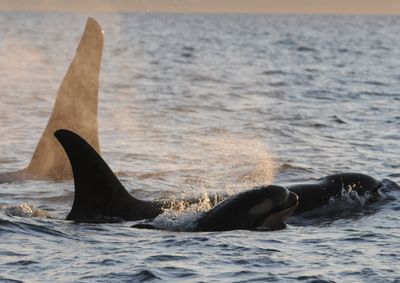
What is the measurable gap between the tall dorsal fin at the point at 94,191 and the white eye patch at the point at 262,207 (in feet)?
4.83

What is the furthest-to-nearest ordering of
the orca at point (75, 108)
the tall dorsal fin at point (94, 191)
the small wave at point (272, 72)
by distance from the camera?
the small wave at point (272, 72) < the orca at point (75, 108) < the tall dorsal fin at point (94, 191)

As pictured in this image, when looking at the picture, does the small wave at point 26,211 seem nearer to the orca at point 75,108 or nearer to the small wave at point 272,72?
the orca at point 75,108

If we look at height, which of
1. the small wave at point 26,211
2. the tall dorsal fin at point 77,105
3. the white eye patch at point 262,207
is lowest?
the small wave at point 26,211

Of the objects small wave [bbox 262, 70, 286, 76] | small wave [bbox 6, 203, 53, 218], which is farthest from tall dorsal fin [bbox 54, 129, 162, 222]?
small wave [bbox 262, 70, 286, 76]

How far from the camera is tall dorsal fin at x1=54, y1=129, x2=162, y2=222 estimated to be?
13523 millimetres

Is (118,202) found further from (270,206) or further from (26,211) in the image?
(270,206)

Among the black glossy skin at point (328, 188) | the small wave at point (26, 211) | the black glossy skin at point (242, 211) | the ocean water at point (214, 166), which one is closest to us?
the ocean water at point (214, 166)

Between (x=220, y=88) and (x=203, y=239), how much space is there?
89.2 feet

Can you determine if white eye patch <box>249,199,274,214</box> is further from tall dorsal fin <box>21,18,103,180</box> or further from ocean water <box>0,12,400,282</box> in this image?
tall dorsal fin <box>21,18,103,180</box>

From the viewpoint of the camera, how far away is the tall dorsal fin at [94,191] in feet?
44.4

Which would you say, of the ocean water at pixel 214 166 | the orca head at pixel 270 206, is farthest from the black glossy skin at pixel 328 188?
the orca head at pixel 270 206

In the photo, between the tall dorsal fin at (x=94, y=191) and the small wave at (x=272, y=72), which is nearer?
the tall dorsal fin at (x=94, y=191)

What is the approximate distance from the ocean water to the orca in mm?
293

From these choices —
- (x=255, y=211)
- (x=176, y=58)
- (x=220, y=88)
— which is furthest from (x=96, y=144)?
(x=176, y=58)
